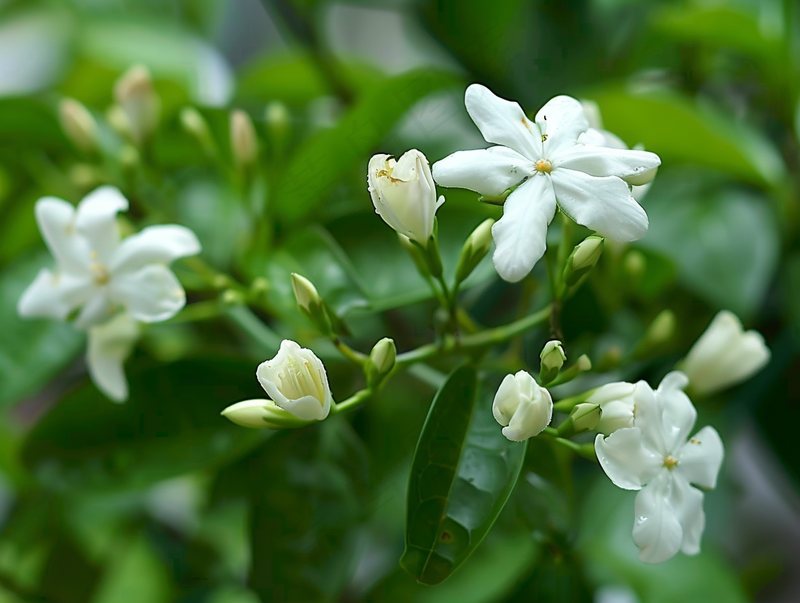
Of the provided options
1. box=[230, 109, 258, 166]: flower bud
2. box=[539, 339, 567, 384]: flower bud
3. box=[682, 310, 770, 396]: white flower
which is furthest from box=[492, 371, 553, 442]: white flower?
box=[230, 109, 258, 166]: flower bud

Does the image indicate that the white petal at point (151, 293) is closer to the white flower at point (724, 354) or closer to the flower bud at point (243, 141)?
the flower bud at point (243, 141)

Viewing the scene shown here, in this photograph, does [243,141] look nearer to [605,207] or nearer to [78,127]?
[78,127]

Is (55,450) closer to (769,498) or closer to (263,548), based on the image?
(263,548)

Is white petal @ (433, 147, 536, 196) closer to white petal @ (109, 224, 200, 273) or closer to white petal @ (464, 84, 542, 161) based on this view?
white petal @ (464, 84, 542, 161)

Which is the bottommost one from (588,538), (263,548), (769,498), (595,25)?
(769,498)

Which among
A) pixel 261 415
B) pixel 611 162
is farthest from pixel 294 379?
pixel 611 162

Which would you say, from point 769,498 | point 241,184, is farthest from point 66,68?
point 769,498
